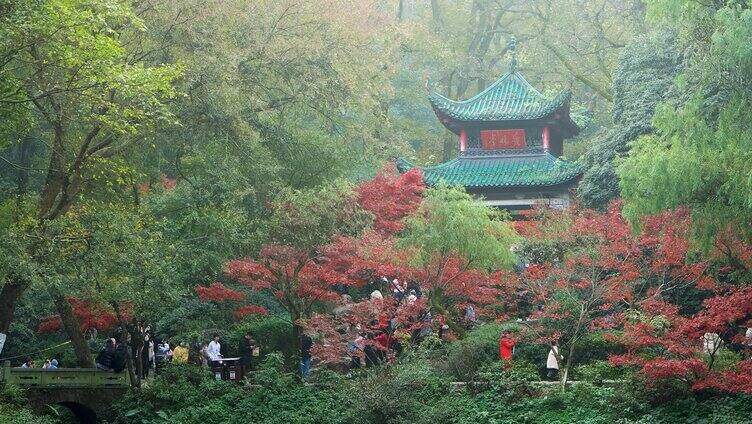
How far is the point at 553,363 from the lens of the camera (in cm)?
1936

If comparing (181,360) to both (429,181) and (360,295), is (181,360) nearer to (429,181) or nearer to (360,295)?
(360,295)

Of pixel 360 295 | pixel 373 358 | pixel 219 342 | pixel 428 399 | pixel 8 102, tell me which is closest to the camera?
pixel 8 102

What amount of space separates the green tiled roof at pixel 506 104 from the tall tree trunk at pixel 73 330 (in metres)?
13.3

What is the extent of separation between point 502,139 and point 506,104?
0.99 meters

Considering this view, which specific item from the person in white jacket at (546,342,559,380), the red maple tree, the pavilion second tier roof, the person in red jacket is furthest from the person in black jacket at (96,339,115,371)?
the pavilion second tier roof

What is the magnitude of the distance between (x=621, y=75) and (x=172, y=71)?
13.0 metres

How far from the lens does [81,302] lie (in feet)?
73.5

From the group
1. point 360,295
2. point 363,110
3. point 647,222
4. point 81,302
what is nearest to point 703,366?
point 647,222

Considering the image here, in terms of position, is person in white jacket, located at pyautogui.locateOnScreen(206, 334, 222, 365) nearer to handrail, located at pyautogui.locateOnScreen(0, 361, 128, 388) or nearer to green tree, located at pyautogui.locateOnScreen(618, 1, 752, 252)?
handrail, located at pyautogui.locateOnScreen(0, 361, 128, 388)

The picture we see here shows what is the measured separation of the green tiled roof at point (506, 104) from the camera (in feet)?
98.0

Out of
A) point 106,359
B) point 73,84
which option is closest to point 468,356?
point 106,359

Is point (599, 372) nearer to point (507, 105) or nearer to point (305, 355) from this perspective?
point (305, 355)

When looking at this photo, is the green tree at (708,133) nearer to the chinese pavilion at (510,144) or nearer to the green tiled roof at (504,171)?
the green tiled roof at (504,171)

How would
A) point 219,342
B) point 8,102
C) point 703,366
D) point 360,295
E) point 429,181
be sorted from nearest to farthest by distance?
point 8,102, point 703,366, point 219,342, point 360,295, point 429,181
